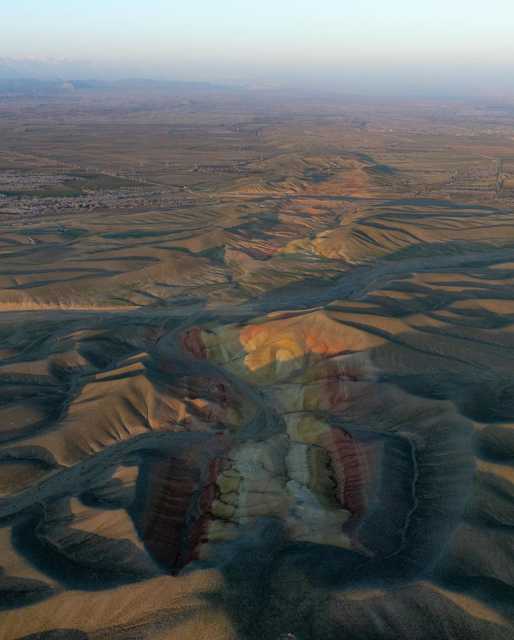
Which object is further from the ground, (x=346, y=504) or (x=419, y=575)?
(x=419, y=575)

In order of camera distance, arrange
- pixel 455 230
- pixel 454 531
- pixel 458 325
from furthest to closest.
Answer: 1. pixel 455 230
2. pixel 458 325
3. pixel 454 531

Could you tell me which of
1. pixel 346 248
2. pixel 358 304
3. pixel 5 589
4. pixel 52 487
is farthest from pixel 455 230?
pixel 5 589

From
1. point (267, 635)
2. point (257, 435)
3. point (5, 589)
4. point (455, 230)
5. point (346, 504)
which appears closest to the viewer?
point (267, 635)

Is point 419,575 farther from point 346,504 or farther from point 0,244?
point 0,244

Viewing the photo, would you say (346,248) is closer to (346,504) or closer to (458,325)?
(458,325)

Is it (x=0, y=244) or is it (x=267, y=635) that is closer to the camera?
(x=267, y=635)

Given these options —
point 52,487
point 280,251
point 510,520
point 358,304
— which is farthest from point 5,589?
point 280,251
